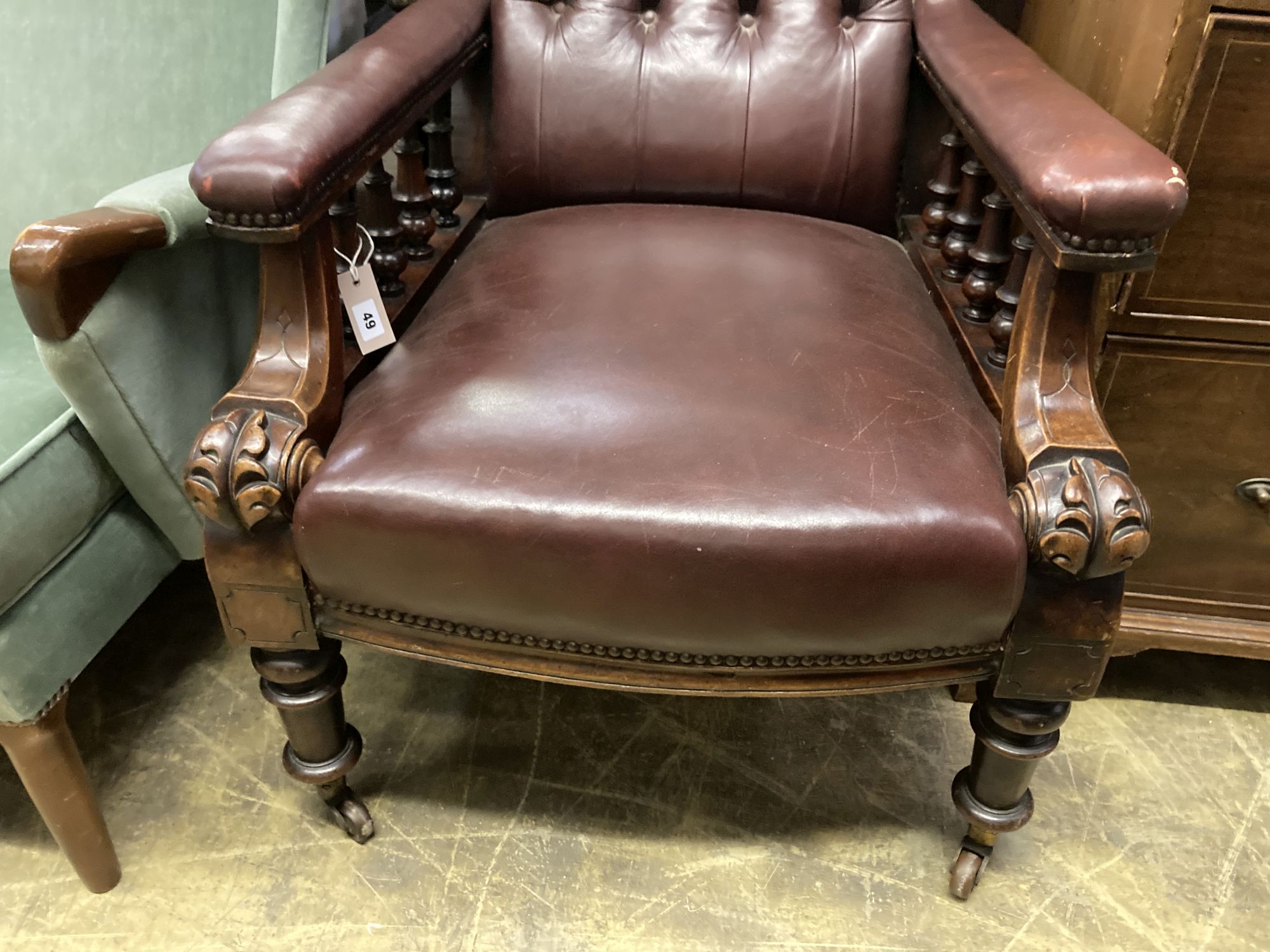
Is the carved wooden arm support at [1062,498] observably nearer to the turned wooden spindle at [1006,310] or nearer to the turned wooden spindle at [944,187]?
the turned wooden spindle at [1006,310]

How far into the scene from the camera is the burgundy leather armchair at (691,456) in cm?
67

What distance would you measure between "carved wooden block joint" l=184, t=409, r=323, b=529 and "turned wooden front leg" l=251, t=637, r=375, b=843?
0.16 metres

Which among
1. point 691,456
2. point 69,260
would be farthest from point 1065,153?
point 69,260

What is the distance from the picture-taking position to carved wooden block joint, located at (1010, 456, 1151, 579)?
2.16 feet

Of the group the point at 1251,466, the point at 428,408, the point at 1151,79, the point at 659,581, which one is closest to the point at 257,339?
the point at 428,408

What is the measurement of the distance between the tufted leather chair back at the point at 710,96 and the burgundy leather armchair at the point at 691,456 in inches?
4.8

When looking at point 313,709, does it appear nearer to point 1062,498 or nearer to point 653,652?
point 653,652

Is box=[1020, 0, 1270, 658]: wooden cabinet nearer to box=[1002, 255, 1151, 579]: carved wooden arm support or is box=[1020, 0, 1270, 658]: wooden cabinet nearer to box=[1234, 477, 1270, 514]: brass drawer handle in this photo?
box=[1234, 477, 1270, 514]: brass drawer handle

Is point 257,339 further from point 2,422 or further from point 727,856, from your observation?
point 727,856

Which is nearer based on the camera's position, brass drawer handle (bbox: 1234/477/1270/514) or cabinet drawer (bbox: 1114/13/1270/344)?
cabinet drawer (bbox: 1114/13/1270/344)

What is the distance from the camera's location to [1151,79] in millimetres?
840

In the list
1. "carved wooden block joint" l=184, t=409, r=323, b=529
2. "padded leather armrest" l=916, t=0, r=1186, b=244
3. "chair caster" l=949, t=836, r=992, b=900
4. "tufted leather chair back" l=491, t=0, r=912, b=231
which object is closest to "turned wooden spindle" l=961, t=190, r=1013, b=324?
"padded leather armrest" l=916, t=0, r=1186, b=244

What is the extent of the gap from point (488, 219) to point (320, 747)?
2.10 ft

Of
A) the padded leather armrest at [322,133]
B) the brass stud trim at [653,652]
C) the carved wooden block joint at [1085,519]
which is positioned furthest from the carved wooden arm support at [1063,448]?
the padded leather armrest at [322,133]
